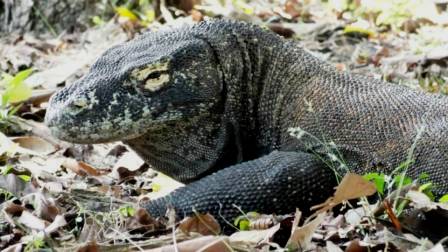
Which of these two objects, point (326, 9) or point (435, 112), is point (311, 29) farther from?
point (435, 112)

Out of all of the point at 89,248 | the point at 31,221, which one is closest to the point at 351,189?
the point at 89,248

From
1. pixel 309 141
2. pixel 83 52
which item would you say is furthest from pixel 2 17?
pixel 309 141

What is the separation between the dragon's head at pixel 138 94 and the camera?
4133 mm

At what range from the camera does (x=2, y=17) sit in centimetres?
924

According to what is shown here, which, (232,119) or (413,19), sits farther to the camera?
(413,19)

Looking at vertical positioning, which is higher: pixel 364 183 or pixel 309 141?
pixel 364 183

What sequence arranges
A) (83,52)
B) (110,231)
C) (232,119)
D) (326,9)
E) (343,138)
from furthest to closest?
(326,9) < (83,52) < (232,119) < (343,138) < (110,231)

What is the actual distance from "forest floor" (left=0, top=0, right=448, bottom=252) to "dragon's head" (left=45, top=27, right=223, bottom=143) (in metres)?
0.33

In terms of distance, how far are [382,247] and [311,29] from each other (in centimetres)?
563

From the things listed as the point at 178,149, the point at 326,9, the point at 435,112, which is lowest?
the point at 326,9

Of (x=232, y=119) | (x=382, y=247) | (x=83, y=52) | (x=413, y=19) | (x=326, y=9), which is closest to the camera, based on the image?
(x=382, y=247)

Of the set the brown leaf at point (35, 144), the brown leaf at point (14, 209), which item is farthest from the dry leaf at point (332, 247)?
the brown leaf at point (35, 144)

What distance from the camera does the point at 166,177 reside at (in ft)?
16.6

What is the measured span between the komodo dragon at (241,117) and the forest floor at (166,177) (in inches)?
7.2
